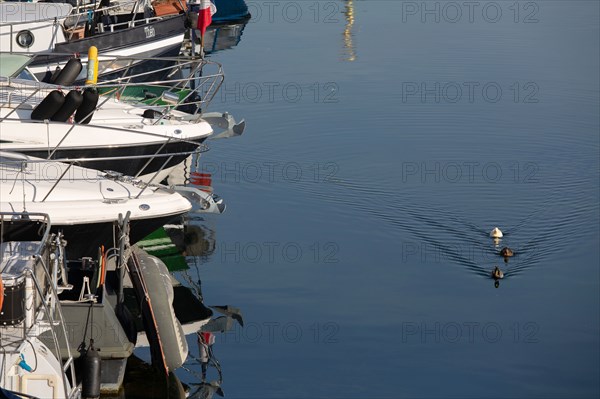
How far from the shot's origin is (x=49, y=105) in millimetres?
16391

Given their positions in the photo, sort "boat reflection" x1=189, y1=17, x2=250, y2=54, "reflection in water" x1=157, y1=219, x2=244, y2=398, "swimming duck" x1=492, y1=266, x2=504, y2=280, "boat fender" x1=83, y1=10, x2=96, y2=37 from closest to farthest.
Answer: "reflection in water" x1=157, y1=219, x2=244, y2=398
"swimming duck" x1=492, y1=266, x2=504, y2=280
"boat fender" x1=83, y1=10, x2=96, y2=37
"boat reflection" x1=189, y1=17, x2=250, y2=54

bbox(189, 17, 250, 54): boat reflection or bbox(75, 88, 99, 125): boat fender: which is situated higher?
bbox(189, 17, 250, 54): boat reflection

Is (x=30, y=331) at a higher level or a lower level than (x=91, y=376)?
higher

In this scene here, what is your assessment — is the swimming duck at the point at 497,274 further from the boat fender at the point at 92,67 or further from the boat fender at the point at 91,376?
the boat fender at the point at 91,376

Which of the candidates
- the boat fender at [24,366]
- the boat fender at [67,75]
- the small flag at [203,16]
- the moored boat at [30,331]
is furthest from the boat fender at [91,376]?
the small flag at [203,16]

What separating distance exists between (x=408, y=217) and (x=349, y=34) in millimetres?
15094

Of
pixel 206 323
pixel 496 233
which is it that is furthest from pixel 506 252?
pixel 206 323

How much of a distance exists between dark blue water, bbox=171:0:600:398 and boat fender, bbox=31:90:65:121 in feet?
9.33

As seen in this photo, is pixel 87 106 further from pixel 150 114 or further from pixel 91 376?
pixel 91 376

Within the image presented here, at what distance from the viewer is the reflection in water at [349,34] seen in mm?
30991

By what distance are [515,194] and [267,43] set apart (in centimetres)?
1348

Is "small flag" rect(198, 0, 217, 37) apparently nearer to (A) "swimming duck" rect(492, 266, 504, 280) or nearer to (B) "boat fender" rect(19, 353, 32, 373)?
(A) "swimming duck" rect(492, 266, 504, 280)

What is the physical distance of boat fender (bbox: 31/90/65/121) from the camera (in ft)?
53.6

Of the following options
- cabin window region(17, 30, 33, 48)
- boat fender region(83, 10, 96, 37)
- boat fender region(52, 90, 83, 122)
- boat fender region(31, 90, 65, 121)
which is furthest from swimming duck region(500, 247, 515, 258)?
boat fender region(83, 10, 96, 37)
